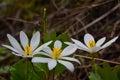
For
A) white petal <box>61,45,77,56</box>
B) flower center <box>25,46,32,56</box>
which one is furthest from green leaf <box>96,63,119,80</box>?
flower center <box>25,46,32,56</box>

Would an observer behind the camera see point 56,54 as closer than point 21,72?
Yes

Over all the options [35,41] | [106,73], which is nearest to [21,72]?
[35,41]

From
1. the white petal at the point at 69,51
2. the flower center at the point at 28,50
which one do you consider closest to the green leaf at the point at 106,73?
the white petal at the point at 69,51

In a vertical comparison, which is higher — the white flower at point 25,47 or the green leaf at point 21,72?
the white flower at point 25,47

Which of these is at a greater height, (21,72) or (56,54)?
(56,54)

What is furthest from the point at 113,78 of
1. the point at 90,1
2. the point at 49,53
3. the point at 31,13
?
the point at 31,13

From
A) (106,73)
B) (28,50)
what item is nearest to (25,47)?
(28,50)

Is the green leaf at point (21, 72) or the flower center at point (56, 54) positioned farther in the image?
the green leaf at point (21, 72)

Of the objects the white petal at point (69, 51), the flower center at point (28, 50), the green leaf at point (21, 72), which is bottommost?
the green leaf at point (21, 72)

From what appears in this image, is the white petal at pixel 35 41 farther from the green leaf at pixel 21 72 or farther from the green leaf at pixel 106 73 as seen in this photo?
the green leaf at pixel 106 73

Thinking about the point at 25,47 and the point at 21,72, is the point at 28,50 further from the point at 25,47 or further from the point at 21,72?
the point at 21,72

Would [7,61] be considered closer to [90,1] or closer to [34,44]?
[90,1]
